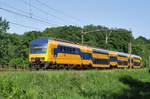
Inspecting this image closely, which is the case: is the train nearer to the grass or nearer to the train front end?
the train front end

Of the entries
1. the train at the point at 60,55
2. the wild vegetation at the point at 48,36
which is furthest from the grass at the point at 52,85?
the wild vegetation at the point at 48,36

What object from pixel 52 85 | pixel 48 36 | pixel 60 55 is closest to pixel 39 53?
pixel 60 55

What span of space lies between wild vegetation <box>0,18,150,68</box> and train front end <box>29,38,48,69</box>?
22.4ft

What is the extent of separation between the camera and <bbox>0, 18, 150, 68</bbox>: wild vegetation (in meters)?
56.2

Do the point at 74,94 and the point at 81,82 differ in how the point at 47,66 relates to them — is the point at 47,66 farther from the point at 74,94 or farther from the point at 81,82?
the point at 74,94

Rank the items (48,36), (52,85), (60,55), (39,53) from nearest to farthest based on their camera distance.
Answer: (52,85)
(39,53)
(60,55)
(48,36)

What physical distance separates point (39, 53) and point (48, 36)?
164 ft

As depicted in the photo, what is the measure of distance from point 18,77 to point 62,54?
1681 cm

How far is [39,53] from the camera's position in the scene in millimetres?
35125

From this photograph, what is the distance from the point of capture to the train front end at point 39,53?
34.5 meters

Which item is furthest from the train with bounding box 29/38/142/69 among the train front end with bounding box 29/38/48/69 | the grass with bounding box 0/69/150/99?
the grass with bounding box 0/69/150/99

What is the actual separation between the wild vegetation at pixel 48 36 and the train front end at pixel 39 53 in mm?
6836

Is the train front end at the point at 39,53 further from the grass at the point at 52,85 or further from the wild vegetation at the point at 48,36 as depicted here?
the wild vegetation at the point at 48,36

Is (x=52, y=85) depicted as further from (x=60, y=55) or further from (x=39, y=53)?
(x=60, y=55)
